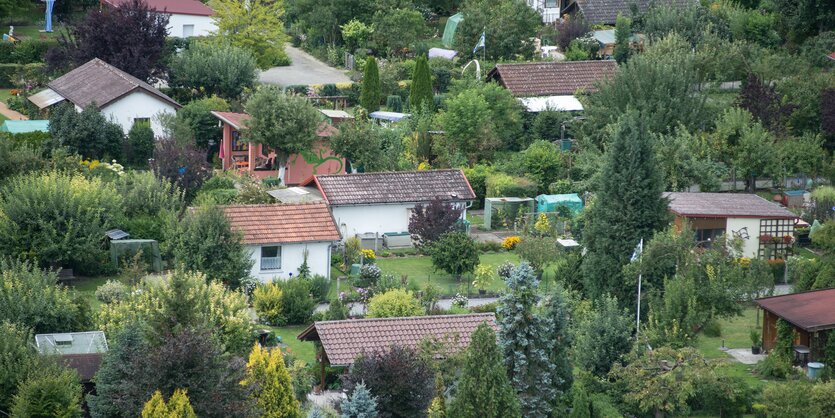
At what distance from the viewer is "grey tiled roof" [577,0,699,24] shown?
273 ft

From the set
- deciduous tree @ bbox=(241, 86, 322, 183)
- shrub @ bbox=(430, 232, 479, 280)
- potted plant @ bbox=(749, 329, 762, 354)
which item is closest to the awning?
deciduous tree @ bbox=(241, 86, 322, 183)

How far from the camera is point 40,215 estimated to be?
4966cm

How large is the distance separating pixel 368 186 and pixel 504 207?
→ 5052mm

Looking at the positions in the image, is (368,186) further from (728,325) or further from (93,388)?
(93,388)

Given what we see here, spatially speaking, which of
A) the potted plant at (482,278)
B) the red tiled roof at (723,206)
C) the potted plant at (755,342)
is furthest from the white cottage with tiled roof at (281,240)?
the potted plant at (755,342)

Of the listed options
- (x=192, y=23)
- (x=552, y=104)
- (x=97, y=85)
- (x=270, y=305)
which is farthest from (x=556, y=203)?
(x=192, y=23)

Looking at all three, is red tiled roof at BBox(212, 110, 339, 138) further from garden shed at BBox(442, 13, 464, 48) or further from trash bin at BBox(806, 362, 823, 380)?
trash bin at BBox(806, 362, 823, 380)

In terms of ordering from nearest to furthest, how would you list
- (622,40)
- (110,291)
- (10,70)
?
(110,291) → (10,70) → (622,40)

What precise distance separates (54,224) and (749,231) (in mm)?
21775

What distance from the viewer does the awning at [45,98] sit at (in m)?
64.6

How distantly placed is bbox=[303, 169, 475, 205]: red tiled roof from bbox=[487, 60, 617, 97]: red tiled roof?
Result: 541 inches

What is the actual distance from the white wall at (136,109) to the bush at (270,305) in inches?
710

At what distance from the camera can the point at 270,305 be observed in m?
47.2

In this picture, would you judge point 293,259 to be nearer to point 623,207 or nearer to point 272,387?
point 623,207
